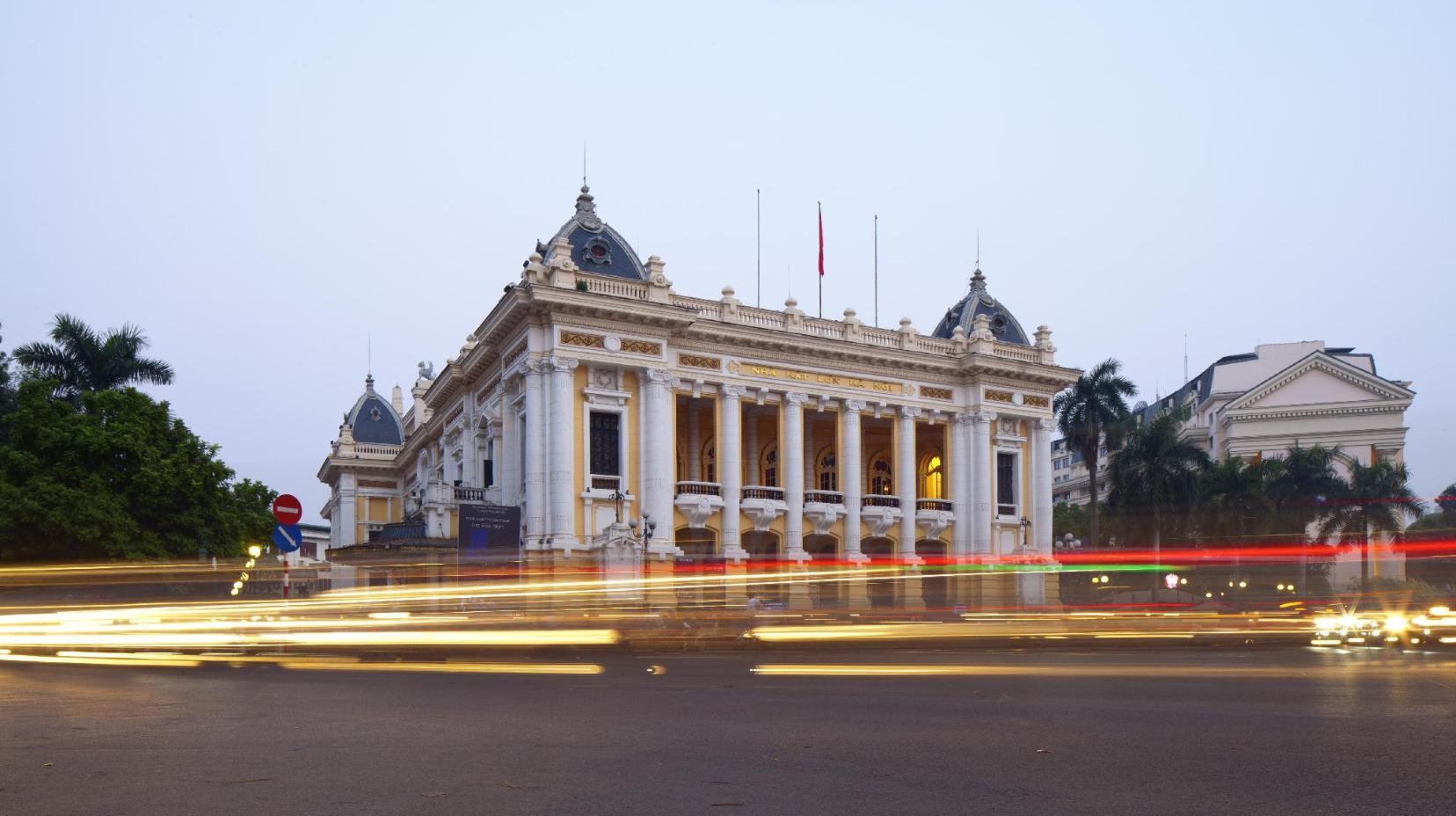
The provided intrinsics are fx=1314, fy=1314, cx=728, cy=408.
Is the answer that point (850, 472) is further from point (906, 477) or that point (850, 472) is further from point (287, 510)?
point (287, 510)

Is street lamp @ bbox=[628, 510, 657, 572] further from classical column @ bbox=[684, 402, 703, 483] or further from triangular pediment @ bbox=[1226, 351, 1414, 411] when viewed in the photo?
triangular pediment @ bbox=[1226, 351, 1414, 411]

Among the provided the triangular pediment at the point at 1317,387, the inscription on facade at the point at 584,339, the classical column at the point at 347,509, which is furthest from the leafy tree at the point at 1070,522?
the inscription on facade at the point at 584,339

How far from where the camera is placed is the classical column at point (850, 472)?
47.5 metres

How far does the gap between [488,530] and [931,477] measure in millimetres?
22472

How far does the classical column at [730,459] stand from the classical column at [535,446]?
22.5ft

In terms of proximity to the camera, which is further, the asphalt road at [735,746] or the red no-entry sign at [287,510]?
the red no-entry sign at [287,510]

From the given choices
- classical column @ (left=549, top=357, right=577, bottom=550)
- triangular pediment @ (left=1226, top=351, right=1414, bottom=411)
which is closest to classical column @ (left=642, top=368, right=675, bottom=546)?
classical column @ (left=549, top=357, right=577, bottom=550)

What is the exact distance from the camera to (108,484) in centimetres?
3569

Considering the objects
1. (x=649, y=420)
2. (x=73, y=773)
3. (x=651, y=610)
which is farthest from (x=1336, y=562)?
(x=73, y=773)

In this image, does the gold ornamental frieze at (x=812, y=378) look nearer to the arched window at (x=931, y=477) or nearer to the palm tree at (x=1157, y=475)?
the arched window at (x=931, y=477)

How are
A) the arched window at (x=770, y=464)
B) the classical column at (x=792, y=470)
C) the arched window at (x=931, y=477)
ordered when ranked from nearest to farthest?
the classical column at (x=792, y=470) < the arched window at (x=770, y=464) < the arched window at (x=931, y=477)

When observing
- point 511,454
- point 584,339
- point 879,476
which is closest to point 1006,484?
point 879,476

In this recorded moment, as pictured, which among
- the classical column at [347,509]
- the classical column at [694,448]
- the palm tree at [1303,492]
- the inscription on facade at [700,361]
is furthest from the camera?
the classical column at [347,509]

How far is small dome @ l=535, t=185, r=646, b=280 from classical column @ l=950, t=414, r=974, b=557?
14.3 meters
